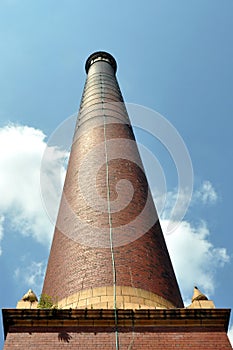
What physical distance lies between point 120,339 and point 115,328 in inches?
9.6

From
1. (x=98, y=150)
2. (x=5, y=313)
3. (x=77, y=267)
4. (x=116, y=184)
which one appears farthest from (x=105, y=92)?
(x=5, y=313)

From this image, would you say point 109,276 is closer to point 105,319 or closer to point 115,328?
point 105,319

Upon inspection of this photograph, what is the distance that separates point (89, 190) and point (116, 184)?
743mm

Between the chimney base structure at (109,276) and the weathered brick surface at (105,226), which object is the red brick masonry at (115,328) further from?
the weathered brick surface at (105,226)

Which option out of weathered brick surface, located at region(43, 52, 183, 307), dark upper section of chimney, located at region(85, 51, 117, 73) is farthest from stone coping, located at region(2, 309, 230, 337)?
dark upper section of chimney, located at region(85, 51, 117, 73)

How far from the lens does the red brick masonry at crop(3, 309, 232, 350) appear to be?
841 cm

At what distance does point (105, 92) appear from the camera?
19109 millimetres

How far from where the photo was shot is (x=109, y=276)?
10.1m

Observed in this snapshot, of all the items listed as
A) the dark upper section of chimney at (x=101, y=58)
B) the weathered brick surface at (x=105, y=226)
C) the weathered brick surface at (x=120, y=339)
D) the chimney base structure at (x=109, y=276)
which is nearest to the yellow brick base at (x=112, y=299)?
the chimney base structure at (x=109, y=276)

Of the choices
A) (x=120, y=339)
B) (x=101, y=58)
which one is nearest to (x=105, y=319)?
(x=120, y=339)

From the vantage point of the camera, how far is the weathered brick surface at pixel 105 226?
10.4m

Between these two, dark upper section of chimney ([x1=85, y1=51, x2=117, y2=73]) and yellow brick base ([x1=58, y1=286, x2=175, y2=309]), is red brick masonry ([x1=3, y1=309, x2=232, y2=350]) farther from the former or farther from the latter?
dark upper section of chimney ([x1=85, y1=51, x2=117, y2=73])

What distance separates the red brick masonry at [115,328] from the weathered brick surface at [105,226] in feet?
3.97

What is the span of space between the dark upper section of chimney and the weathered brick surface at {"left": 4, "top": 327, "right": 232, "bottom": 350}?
17672mm
